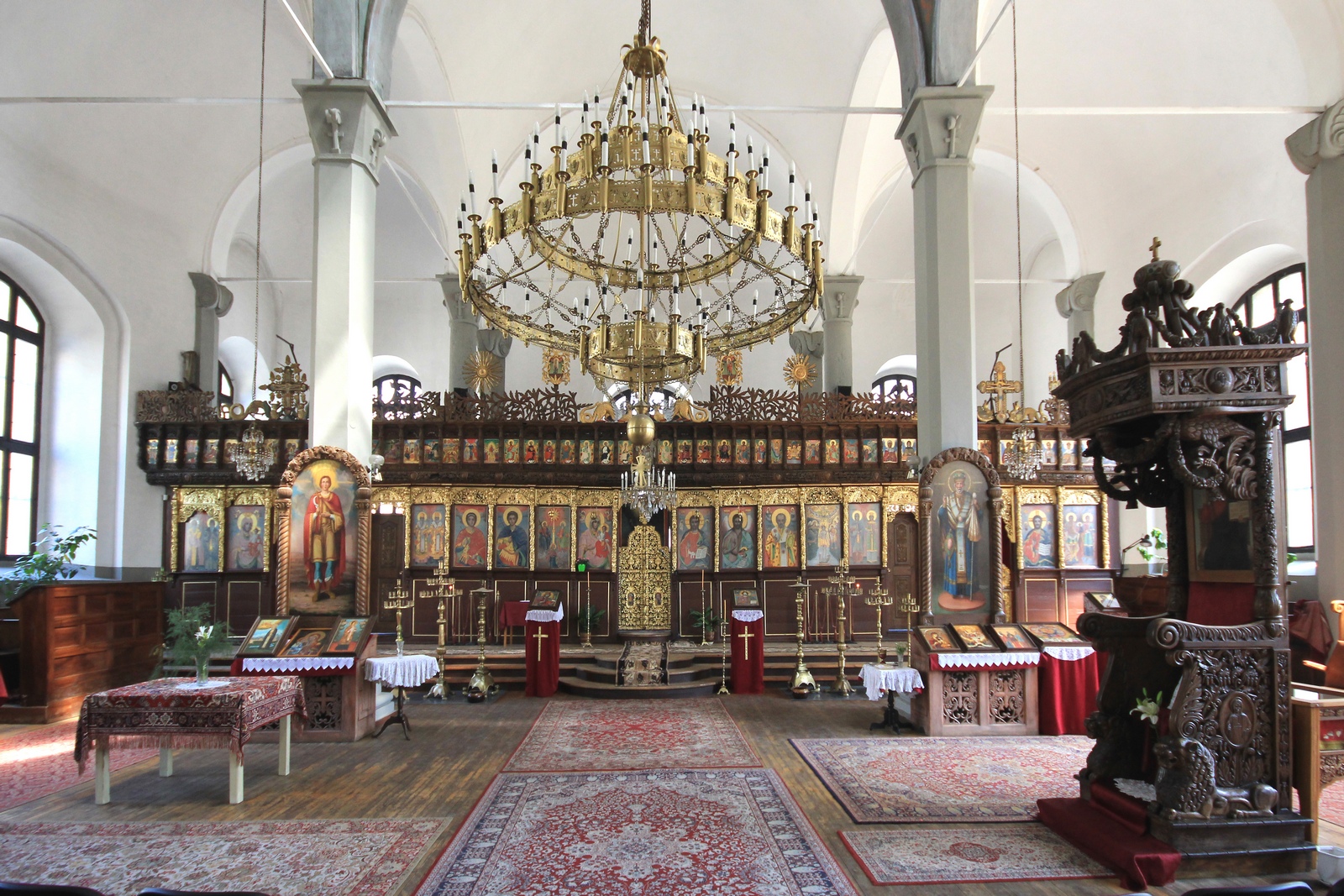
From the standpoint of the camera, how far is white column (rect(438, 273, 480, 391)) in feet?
48.7

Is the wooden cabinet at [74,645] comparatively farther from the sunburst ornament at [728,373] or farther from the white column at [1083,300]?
the white column at [1083,300]

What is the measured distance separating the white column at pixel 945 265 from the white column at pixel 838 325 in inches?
232

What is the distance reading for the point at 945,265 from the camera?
9195 mm

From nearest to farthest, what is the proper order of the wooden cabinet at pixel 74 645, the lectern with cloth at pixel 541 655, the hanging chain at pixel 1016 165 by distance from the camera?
the wooden cabinet at pixel 74 645 < the hanging chain at pixel 1016 165 < the lectern with cloth at pixel 541 655

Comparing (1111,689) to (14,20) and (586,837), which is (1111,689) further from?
(14,20)

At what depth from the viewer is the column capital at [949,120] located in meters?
9.30

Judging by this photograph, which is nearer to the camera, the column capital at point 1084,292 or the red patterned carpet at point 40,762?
the red patterned carpet at point 40,762

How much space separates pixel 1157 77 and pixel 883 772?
1195 cm

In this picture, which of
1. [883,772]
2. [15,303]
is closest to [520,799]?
[883,772]

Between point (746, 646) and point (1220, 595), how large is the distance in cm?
640

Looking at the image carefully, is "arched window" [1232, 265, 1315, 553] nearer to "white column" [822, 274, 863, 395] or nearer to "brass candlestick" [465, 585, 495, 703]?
"white column" [822, 274, 863, 395]

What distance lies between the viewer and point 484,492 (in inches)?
525

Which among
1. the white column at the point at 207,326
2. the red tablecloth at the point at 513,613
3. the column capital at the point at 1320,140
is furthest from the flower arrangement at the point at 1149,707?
the white column at the point at 207,326

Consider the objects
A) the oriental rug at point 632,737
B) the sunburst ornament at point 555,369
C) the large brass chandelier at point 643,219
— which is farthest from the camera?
the sunburst ornament at point 555,369
